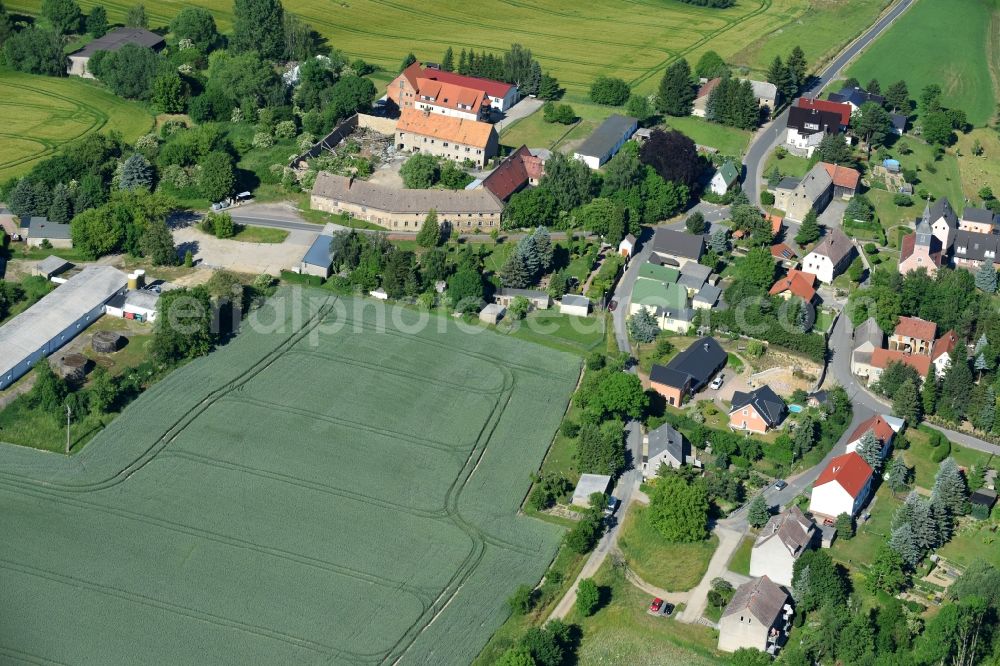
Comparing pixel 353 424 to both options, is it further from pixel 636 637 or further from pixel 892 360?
pixel 892 360

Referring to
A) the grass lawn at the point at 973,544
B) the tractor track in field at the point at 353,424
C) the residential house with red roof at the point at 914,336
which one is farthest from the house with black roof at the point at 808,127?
the tractor track in field at the point at 353,424

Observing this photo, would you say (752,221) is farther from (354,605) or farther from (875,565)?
(354,605)

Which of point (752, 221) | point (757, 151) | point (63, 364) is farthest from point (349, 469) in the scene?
point (757, 151)

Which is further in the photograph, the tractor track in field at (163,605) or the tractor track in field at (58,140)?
the tractor track in field at (58,140)

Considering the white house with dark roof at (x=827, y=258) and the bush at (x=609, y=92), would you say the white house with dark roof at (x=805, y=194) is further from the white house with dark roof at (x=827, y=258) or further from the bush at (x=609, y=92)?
the bush at (x=609, y=92)

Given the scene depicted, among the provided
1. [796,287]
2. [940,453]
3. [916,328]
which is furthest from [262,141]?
[940,453]

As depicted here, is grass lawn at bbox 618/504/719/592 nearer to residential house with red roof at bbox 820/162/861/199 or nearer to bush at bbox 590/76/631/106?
residential house with red roof at bbox 820/162/861/199
